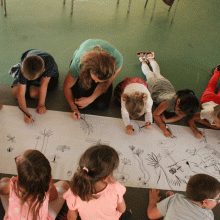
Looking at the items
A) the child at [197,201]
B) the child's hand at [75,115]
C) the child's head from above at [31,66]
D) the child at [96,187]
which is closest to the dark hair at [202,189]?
the child at [197,201]

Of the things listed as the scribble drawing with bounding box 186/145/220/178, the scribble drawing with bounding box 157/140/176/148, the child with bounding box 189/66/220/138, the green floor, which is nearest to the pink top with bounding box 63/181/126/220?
the scribble drawing with bounding box 157/140/176/148

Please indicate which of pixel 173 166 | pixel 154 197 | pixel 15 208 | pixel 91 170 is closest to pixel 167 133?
pixel 173 166

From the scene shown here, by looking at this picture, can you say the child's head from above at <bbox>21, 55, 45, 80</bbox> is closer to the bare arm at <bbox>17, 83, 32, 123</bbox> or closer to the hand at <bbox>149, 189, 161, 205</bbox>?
the bare arm at <bbox>17, 83, 32, 123</bbox>

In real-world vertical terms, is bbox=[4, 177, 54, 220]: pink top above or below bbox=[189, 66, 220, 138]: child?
below

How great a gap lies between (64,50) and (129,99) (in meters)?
1.09

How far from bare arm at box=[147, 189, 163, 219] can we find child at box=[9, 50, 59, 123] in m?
1.07

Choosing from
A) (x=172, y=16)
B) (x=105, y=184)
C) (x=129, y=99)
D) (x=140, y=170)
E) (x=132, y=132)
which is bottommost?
(x=140, y=170)

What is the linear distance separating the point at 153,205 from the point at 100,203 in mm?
525

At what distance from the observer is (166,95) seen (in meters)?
2.01

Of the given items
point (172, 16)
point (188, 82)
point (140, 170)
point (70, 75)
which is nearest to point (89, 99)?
point (70, 75)

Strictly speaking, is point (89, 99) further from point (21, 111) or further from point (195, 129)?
point (195, 129)

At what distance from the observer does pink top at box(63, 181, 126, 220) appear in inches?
46.8

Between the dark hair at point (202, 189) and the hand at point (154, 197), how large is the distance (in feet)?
1.06

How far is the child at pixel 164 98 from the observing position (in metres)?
1.75
